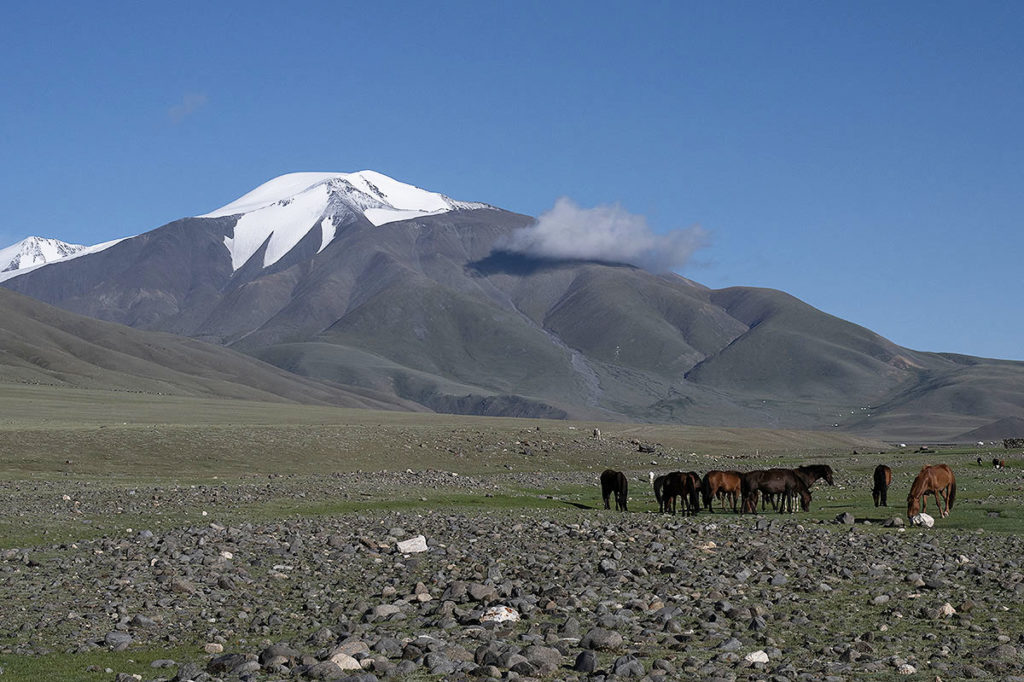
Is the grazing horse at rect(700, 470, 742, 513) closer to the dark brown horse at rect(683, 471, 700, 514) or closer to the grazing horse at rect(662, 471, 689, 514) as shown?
the dark brown horse at rect(683, 471, 700, 514)

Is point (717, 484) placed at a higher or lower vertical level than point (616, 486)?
higher

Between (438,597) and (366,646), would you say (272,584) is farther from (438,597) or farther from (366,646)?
(366,646)

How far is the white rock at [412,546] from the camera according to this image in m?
22.8

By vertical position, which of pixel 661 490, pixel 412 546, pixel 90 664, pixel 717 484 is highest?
pixel 717 484

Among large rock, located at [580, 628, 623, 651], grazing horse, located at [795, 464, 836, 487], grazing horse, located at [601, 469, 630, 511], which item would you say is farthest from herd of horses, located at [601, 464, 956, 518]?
large rock, located at [580, 628, 623, 651]

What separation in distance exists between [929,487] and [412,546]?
14.6m

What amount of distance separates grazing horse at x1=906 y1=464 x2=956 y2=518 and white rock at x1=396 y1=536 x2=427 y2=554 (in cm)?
1301

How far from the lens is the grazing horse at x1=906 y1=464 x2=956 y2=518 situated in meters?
28.3

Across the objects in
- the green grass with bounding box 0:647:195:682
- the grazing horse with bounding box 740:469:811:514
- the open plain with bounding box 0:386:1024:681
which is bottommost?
the green grass with bounding box 0:647:195:682

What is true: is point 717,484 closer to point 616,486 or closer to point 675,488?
point 675,488

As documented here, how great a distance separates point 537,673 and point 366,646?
252cm

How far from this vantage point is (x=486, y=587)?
17.6 meters

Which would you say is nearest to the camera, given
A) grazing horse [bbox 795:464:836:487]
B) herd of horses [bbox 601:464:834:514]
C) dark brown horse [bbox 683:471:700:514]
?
dark brown horse [bbox 683:471:700:514]

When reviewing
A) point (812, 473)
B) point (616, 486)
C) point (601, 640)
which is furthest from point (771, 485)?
point (601, 640)
